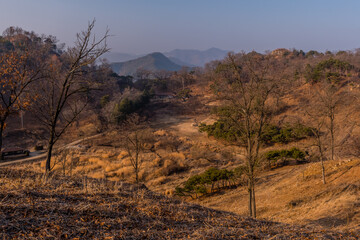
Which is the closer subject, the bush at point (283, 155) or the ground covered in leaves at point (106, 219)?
the ground covered in leaves at point (106, 219)

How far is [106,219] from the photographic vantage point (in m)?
4.22

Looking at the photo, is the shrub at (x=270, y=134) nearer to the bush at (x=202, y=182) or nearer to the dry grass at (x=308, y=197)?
the bush at (x=202, y=182)

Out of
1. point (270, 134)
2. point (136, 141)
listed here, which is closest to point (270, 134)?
point (270, 134)

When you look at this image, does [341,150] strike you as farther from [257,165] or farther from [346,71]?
[346,71]

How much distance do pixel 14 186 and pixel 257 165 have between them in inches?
303

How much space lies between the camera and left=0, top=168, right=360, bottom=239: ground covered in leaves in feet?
12.0

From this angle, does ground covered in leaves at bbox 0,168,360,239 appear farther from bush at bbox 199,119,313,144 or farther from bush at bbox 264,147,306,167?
bush at bbox 199,119,313,144

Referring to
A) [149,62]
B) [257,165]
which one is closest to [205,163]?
[257,165]

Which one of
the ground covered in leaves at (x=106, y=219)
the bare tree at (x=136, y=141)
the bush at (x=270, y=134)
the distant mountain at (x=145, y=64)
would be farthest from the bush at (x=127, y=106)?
the distant mountain at (x=145, y=64)

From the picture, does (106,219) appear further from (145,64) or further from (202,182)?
(145,64)

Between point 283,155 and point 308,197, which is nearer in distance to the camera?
point 308,197

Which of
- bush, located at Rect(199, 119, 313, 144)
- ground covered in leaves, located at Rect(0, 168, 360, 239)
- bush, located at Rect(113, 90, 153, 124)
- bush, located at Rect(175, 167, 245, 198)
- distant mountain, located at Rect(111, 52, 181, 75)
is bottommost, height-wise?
bush, located at Rect(175, 167, 245, 198)

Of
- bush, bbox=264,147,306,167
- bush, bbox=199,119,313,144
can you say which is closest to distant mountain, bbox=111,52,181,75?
bush, bbox=199,119,313,144

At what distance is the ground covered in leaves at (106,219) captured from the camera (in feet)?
12.0
